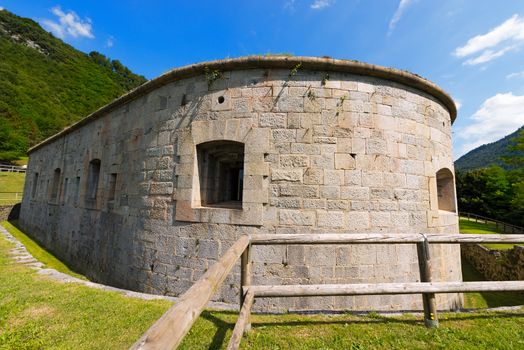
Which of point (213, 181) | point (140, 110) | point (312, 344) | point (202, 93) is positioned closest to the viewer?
point (312, 344)

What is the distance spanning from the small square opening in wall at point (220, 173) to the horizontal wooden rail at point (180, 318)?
3.21 metres

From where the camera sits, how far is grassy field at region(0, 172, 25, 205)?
783 inches

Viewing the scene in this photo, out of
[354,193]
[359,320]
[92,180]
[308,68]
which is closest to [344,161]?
[354,193]

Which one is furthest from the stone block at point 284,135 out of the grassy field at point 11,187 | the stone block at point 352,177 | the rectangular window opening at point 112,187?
the grassy field at point 11,187

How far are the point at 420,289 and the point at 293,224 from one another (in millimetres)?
1942

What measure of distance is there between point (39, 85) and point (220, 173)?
57.8 metres

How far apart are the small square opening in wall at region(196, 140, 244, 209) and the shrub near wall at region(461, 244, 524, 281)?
10.3 m

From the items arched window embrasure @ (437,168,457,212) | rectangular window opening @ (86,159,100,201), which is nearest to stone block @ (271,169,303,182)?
arched window embrasure @ (437,168,457,212)

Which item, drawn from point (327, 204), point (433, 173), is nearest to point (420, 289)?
point (327, 204)

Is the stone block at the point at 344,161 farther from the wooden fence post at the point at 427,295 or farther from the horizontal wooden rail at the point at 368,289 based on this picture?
the horizontal wooden rail at the point at 368,289

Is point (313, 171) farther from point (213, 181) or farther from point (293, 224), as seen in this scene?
point (213, 181)

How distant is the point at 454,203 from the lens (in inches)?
231

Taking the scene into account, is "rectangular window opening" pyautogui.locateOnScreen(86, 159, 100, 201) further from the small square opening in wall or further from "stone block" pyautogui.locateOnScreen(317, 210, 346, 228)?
"stone block" pyautogui.locateOnScreen(317, 210, 346, 228)

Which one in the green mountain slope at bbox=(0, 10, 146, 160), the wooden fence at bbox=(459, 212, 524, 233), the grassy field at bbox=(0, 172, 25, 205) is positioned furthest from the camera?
the green mountain slope at bbox=(0, 10, 146, 160)
